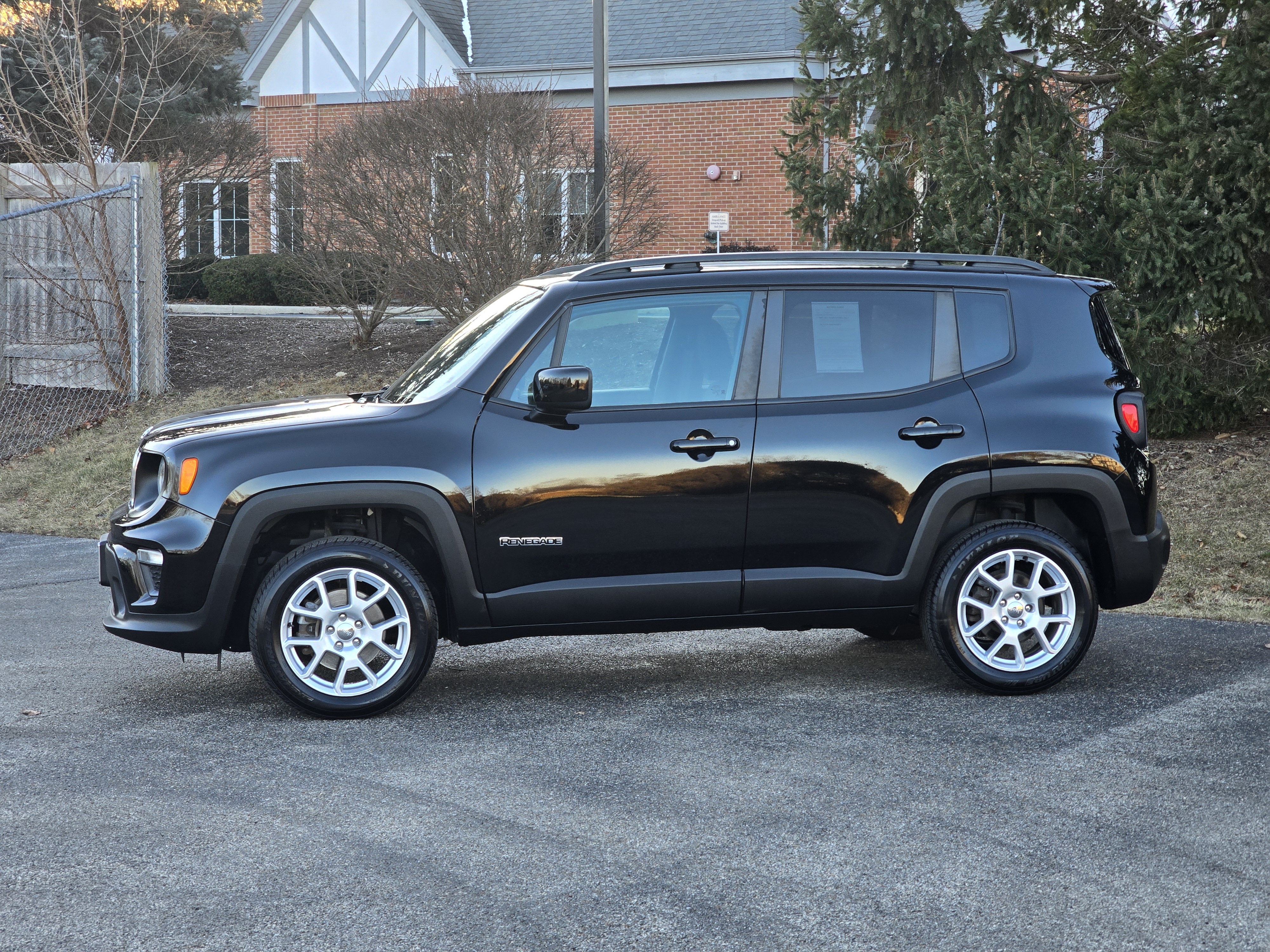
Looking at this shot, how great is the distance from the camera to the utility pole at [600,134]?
1374cm

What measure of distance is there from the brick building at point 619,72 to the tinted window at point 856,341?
18.3 m

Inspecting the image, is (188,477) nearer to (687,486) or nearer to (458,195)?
(687,486)

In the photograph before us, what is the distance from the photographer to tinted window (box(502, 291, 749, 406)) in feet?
19.3

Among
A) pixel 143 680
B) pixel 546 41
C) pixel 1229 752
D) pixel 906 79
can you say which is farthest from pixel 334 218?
pixel 546 41

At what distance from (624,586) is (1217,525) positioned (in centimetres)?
570

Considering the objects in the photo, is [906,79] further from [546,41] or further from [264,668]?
[546,41]

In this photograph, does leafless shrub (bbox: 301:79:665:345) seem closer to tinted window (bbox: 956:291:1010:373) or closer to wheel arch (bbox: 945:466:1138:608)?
tinted window (bbox: 956:291:1010:373)

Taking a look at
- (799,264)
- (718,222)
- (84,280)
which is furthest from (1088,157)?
(718,222)

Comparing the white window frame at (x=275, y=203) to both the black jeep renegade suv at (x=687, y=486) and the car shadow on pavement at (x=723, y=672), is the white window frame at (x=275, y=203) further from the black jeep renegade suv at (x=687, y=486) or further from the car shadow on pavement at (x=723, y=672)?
the black jeep renegade suv at (x=687, y=486)

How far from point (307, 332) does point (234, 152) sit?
443 centimetres

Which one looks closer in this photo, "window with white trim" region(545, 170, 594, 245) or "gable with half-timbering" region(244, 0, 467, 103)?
"window with white trim" region(545, 170, 594, 245)

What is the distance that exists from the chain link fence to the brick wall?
9.60 metres

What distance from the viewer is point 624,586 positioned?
5.77 meters

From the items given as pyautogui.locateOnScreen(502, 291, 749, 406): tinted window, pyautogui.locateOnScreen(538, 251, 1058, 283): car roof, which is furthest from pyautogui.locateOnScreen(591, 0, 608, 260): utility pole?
pyautogui.locateOnScreen(502, 291, 749, 406): tinted window
